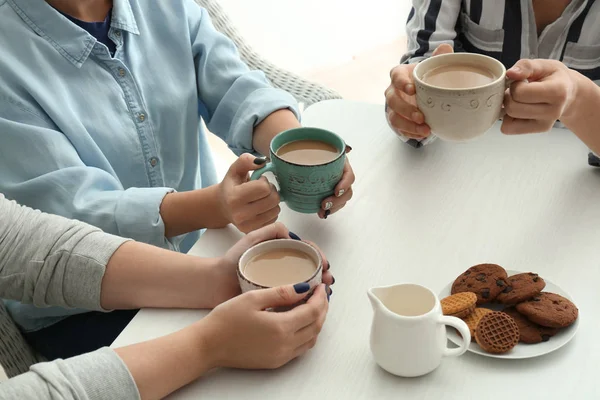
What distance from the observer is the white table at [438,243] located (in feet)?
2.48

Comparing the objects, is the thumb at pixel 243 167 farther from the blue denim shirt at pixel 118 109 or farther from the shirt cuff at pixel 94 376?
the shirt cuff at pixel 94 376

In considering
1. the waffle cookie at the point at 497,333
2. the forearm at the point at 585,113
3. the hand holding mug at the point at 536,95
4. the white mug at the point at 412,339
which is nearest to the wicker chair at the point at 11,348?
the white mug at the point at 412,339

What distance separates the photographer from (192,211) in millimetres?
1062

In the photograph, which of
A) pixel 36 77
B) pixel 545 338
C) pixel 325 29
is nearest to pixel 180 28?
pixel 36 77

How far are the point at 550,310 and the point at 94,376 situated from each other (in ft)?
1.73

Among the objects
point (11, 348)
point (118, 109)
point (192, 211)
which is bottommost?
point (11, 348)

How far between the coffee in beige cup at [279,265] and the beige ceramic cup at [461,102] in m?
0.25

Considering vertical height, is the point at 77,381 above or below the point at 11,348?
above

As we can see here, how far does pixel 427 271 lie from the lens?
92cm

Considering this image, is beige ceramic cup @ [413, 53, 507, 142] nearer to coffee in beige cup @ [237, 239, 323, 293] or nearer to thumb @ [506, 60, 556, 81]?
thumb @ [506, 60, 556, 81]

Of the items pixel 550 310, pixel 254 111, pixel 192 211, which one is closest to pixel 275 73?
pixel 254 111

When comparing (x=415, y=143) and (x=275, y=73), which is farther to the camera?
(x=275, y=73)

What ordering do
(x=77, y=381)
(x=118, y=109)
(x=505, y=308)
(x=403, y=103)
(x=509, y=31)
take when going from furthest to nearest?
(x=509, y=31) → (x=118, y=109) → (x=403, y=103) → (x=505, y=308) → (x=77, y=381)

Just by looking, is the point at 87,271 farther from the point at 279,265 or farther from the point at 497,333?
the point at 497,333
